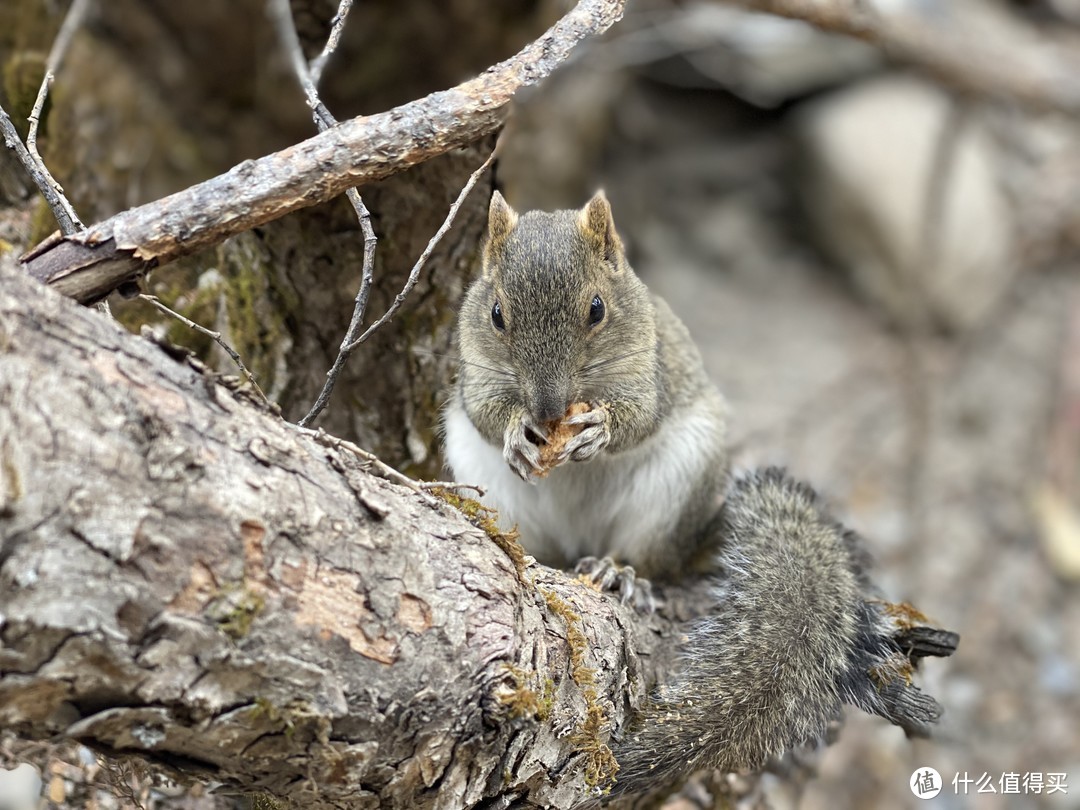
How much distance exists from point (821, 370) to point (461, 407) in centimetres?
444

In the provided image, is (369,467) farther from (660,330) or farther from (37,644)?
(660,330)

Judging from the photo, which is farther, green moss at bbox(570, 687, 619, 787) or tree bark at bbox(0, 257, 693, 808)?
green moss at bbox(570, 687, 619, 787)

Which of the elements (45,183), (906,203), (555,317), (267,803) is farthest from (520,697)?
(906,203)

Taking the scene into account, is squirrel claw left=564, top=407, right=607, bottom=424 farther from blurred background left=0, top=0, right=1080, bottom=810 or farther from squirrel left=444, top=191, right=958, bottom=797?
blurred background left=0, top=0, right=1080, bottom=810

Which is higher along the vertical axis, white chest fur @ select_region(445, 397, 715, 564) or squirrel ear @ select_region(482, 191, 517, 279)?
squirrel ear @ select_region(482, 191, 517, 279)

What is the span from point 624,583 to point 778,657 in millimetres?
613

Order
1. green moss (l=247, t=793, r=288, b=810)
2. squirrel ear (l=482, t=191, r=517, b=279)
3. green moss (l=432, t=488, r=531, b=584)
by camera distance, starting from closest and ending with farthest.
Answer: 1. green moss (l=247, t=793, r=288, b=810)
2. green moss (l=432, t=488, r=531, b=584)
3. squirrel ear (l=482, t=191, r=517, b=279)

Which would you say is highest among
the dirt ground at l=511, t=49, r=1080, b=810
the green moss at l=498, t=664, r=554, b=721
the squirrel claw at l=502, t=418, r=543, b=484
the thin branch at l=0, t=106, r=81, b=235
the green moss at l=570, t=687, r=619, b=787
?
the thin branch at l=0, t=106, r=81, b=235

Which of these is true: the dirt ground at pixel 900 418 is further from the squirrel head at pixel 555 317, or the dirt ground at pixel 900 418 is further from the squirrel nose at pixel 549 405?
the squirrel nose at pixel 549 405

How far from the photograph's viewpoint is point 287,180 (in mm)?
2127

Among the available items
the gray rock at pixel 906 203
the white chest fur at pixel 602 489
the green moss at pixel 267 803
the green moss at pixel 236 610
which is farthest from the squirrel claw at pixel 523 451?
the gray rock at pixel 906 203

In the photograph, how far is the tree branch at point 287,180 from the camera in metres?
1.95

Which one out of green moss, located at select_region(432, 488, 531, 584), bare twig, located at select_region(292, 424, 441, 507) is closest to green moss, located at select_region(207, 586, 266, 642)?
bare twig, located at select_region(292, 424, 441, 507)

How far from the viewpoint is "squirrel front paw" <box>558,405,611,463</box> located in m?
2.90
